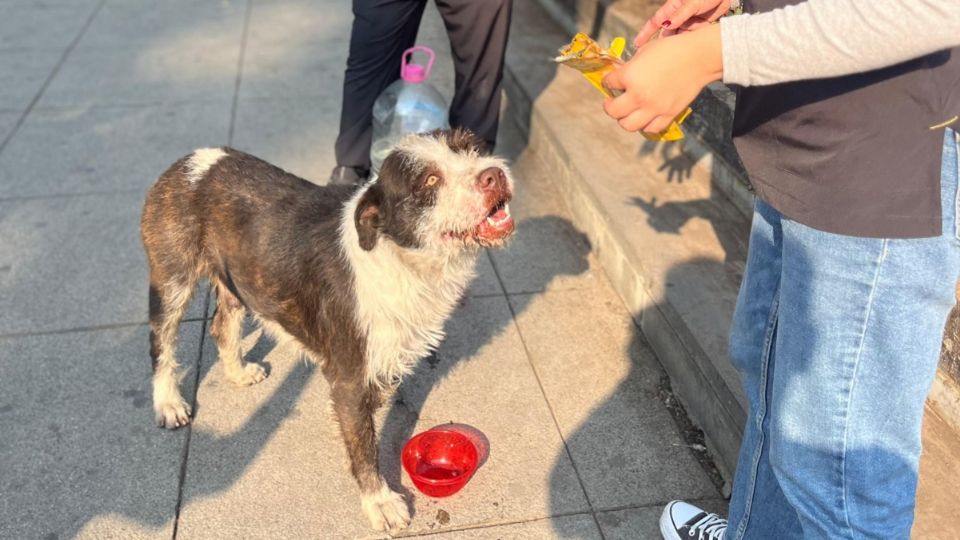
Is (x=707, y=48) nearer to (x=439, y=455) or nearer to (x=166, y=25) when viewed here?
(x=439, y=455)

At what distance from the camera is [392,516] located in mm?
3281

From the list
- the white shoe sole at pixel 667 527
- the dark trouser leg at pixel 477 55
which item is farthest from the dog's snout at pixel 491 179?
the dark trouser leg at pixel 477 55

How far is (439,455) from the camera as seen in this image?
11.9 ft

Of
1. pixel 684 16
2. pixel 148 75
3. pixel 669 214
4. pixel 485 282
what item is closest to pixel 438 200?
pixel 684 16

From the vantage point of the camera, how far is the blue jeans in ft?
6.22

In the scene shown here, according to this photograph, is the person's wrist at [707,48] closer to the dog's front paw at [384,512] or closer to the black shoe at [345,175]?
the dog's front paw at [384,512]

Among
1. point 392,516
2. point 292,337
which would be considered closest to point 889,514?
point 392,516

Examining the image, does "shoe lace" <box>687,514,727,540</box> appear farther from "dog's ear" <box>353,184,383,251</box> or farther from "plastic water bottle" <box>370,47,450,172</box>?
"plastic water bottle" <box>370,47,450,172</box>

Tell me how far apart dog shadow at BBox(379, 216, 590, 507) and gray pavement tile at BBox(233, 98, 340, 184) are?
1.65 m

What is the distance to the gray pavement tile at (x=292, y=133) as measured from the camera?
6117 millimetres

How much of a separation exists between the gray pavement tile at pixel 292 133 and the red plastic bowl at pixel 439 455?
9.14 feet

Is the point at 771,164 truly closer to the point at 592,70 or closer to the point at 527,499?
the point at 592,70

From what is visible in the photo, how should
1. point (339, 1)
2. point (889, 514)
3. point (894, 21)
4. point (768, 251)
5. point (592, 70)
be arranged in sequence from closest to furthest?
point (894, 21) → point (889, 514) → point (592, 70) → point (768, 251) → point (339, 1)

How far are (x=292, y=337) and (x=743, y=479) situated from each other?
1.99m
